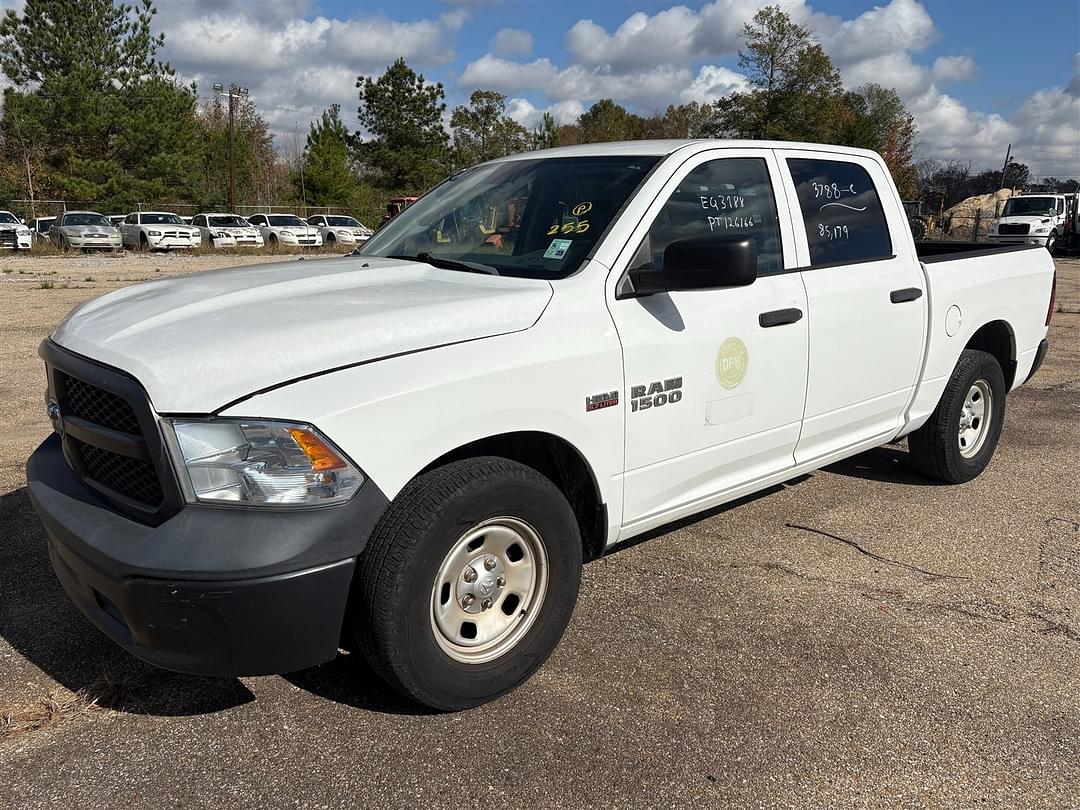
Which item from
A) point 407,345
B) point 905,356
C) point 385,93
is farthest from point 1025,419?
point 385,93

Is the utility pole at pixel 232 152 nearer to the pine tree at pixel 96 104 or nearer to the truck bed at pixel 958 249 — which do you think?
the pine tree at pixel 96 104

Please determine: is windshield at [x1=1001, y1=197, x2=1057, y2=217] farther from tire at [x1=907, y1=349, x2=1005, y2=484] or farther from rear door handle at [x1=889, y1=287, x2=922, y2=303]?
rear door handle at [x1=889, y1=287, x2=922, y2=303]

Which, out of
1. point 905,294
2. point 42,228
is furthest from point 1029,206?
point 42,228

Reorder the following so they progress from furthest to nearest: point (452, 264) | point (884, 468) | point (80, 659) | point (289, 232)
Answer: point (289, 232) < point (884, 468) < point (452, 264) < point (80, 659)

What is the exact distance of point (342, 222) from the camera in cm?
3794

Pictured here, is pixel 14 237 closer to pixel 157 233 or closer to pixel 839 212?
pixel 157 233

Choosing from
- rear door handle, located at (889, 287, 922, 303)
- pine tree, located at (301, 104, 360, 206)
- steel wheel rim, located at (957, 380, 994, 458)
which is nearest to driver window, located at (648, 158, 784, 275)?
rear door handle, located at (889, 287, 922, 303)

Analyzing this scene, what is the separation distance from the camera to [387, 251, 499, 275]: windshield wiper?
334 cm

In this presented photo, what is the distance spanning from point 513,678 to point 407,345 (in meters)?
1.21

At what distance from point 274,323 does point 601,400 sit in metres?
1.13

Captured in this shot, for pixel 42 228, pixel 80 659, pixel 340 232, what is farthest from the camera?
pixel 340 232

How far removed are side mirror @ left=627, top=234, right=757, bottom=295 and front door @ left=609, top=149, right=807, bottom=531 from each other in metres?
0.17

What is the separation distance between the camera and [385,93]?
52000mm

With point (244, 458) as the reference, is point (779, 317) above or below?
above
